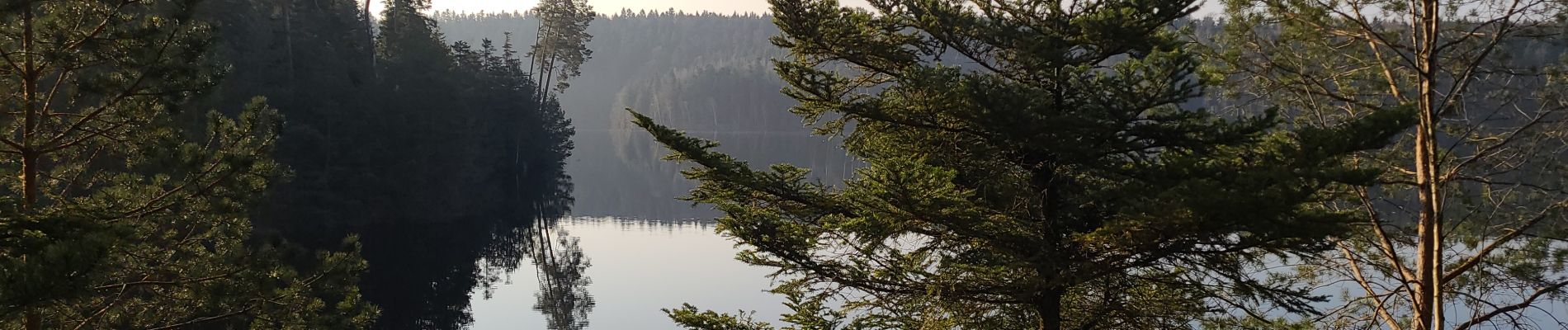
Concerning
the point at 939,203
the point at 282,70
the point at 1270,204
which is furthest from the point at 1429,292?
the point at 282,70

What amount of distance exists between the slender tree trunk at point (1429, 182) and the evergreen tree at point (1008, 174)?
6.60ft

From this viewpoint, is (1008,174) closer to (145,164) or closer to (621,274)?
(145,164)

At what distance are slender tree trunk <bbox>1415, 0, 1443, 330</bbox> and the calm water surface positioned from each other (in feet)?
36.2

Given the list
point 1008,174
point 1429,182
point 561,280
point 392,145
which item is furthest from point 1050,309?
point 392,145

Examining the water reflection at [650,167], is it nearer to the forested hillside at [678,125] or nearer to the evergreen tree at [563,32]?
the forested hillside at [678,125]

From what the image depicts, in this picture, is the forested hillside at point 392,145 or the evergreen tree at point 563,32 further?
the evergreen tree at point 563,32

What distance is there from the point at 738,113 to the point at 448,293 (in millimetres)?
122625

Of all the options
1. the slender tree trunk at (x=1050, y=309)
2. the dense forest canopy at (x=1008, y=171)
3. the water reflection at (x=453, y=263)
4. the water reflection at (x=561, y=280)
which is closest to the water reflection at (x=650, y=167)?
the water reflection at (x=561, y=280)

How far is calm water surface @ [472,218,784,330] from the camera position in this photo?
2280 cm

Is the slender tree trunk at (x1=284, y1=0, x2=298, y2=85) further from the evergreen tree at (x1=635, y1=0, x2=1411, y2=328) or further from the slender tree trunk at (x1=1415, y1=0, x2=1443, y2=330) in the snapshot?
the slender tree trunk at (x1=1415, y1=0, x2=1443, y2=330)

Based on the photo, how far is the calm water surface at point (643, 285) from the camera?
22797 mm

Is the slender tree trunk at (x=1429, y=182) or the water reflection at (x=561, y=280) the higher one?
the slender tree trunk at (x=1429, y=182)

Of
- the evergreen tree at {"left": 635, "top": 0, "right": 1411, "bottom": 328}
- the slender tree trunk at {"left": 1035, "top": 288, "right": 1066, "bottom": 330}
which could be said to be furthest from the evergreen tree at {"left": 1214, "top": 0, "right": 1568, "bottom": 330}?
the slender tree trunk at {"left": 1035, "top": 288, "right": 1066, "bottom": 330}

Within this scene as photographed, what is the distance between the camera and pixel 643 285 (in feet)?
89.0
